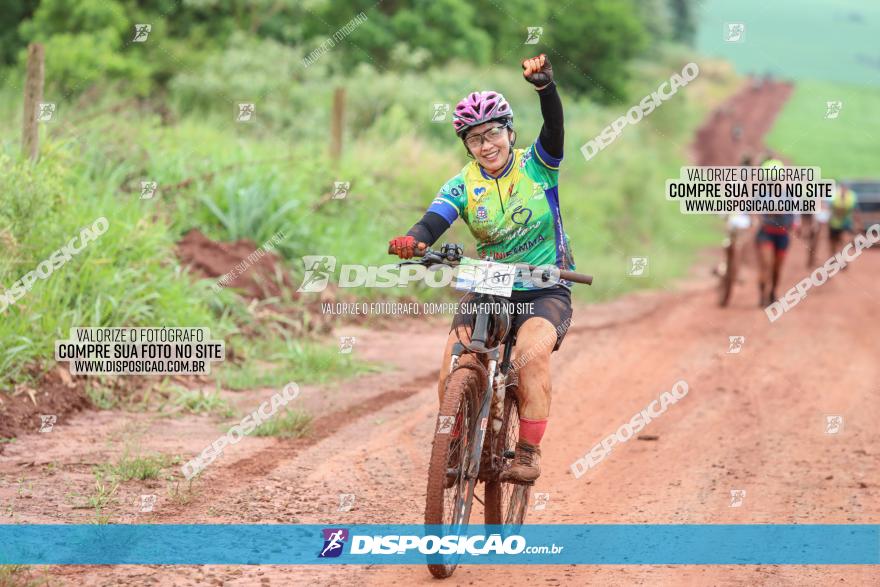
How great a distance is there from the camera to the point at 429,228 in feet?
20.5

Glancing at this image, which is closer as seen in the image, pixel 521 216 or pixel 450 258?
pixel 450 258

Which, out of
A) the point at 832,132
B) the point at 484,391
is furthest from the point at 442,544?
the point at 832,132

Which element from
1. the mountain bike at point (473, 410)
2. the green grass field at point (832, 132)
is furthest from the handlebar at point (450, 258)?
the green grass field at point (832, 132)

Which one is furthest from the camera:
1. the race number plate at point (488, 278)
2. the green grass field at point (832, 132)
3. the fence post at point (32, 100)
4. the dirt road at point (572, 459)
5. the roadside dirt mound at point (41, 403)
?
the green grass field at point (832, 132)

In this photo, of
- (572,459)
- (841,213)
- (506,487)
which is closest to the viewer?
(506,487)

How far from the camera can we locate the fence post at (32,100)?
10633 mm

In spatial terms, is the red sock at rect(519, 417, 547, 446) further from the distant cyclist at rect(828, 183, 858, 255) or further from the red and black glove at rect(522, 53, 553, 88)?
the distant cyclist at rect(828, 183, 858, 255)

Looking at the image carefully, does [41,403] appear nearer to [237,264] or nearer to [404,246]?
[237,264]

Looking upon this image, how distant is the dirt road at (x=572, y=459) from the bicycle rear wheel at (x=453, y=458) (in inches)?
11.1

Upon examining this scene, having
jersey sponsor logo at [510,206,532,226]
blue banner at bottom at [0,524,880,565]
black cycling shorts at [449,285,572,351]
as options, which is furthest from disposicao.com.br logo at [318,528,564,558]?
jersey sponsor logo at [510,206,532,226]

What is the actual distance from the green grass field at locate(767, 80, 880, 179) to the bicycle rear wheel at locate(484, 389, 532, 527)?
140 feet

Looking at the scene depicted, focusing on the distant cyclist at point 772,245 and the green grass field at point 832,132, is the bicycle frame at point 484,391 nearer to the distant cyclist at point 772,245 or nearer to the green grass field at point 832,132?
the distant cyclist at point 772,245

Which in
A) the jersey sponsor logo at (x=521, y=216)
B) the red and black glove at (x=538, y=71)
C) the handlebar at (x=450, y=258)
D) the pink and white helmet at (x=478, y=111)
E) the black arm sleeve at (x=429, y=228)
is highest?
the red and black glove at (x=538, y=71)

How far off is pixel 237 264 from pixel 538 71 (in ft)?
23.0
